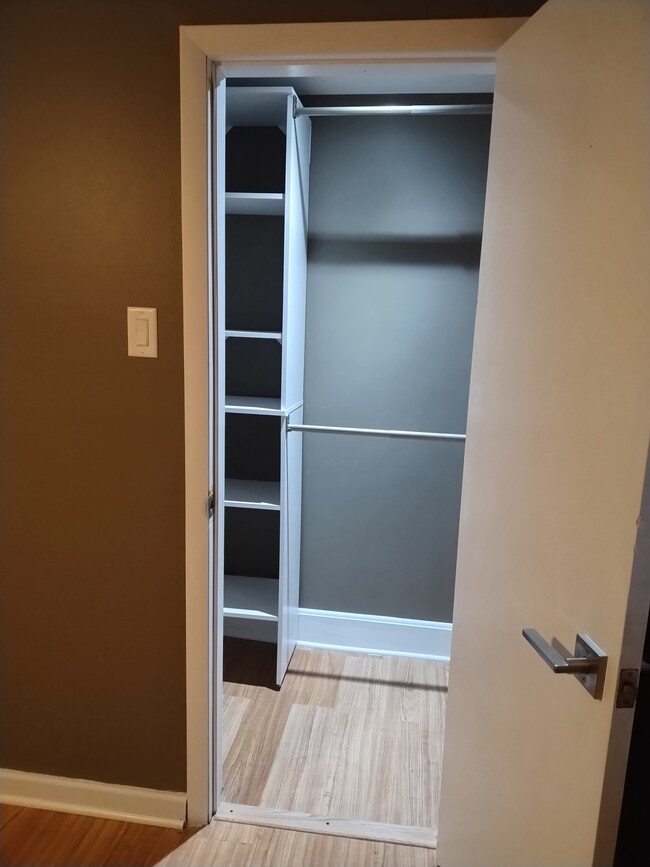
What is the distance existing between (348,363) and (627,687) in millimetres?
1788

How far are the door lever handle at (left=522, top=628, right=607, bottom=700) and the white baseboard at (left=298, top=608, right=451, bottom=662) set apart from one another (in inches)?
69.5

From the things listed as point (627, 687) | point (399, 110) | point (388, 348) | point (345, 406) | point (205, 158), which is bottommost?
point (627, 687)

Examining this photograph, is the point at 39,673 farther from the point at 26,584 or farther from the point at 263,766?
the point at 263,766

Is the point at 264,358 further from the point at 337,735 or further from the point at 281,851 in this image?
the point at 281,851

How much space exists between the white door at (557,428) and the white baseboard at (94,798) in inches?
33.6

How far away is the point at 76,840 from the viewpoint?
154 centimetres

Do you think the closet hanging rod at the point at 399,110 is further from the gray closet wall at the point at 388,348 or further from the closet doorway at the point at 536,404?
the closet doorway at the point at 536,404

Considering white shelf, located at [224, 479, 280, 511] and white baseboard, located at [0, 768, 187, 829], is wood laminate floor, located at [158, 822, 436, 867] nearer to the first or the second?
white baseboard, located at [0, 768, 187, 829]

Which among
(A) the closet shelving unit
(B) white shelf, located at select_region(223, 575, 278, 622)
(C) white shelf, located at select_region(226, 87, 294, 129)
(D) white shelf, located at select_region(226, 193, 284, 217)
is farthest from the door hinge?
(C) white shelf, located at select_region(226, 87, 294, 129)

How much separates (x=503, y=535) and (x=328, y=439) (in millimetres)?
1386

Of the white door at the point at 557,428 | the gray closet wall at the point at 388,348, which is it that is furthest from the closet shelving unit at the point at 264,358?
the white door at the point at 557,428

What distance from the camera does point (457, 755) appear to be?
1356 millimetres

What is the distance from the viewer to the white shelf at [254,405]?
2.11 metres

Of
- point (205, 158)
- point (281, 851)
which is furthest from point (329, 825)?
point (205, 158)
